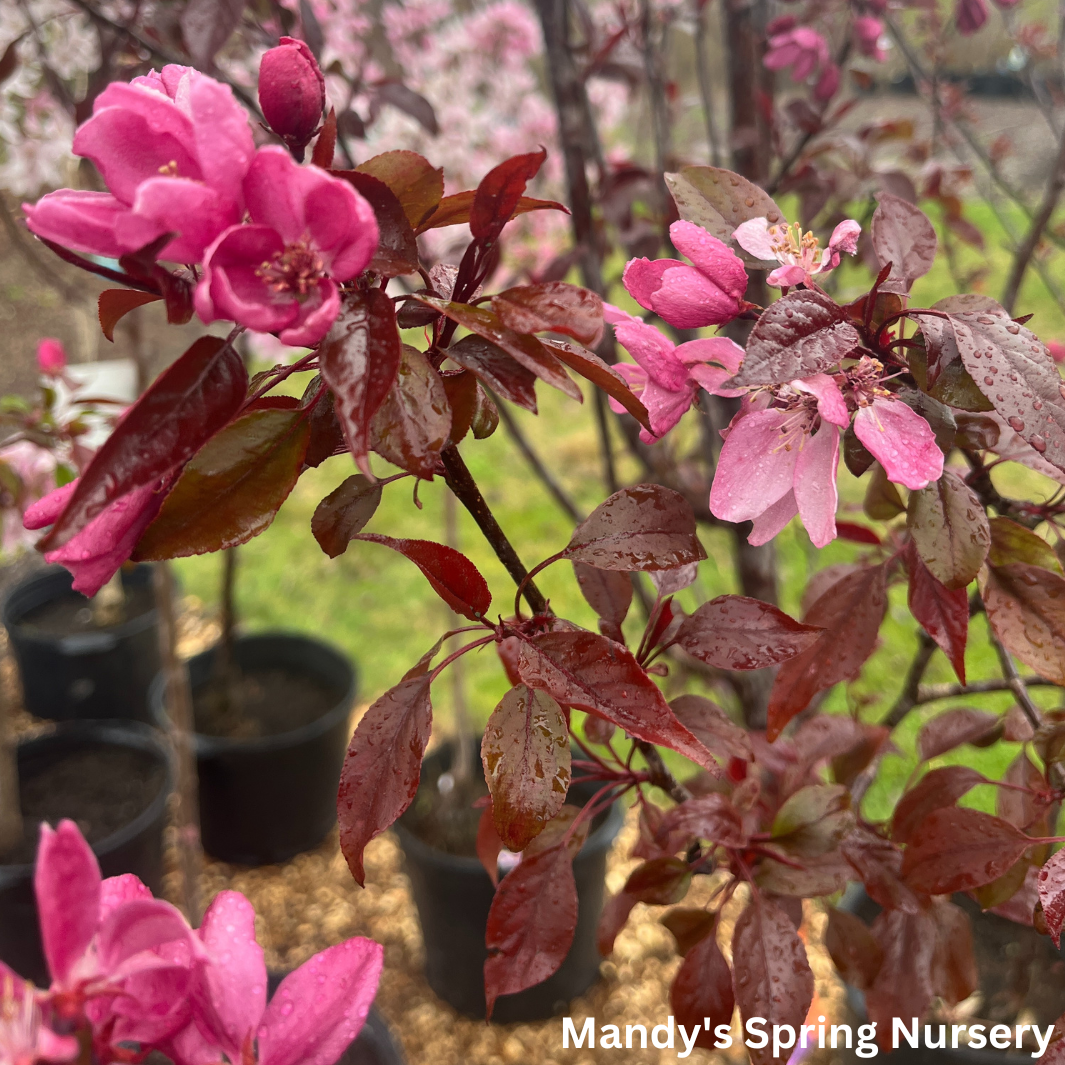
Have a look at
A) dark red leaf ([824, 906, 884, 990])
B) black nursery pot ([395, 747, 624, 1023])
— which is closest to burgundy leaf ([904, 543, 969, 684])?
dark red leaf ([824, 906, 884, 990])

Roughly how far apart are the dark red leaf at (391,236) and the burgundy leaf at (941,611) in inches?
17.3

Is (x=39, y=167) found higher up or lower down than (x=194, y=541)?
higher up

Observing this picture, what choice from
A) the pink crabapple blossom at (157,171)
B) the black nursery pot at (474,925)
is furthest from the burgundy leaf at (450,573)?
the black nursery pot at (474,925)

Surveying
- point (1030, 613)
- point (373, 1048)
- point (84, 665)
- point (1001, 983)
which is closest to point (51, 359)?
point (84, 665)

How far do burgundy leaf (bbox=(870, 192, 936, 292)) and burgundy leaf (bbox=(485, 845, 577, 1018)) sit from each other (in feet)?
1.77

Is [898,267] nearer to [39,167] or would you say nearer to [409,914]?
[409,914]

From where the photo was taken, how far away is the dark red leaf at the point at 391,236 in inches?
18.0

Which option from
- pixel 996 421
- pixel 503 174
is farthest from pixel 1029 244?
pixel 503 174

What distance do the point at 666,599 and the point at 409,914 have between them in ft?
5.30

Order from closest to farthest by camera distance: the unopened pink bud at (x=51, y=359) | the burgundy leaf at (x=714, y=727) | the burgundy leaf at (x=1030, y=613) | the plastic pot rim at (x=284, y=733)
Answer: the burgundy leaf at (x=1030, y=613), the burgundy leaf at (x=714, y=727), the unopened pink bud at (x=51, y=359), the plastic pot rim at (x=284, y=733)

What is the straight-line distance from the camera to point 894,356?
0.58 metres

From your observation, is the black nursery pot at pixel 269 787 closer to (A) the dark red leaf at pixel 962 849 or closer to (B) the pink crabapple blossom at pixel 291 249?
(A) the dark red leaf at pixel 962 849

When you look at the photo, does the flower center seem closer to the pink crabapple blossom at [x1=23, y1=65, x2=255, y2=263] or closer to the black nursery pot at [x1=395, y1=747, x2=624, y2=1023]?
the pink crabapple blossom at [x1=23, y1=65, x2=255, y2=263]

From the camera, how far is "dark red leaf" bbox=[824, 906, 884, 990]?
2.86 ft
